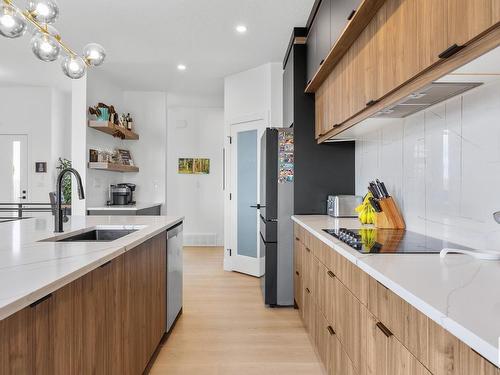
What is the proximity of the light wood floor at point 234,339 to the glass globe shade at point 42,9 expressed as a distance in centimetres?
224

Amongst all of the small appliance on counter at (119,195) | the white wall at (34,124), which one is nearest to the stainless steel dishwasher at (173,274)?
the small appliance on counter at (119,195)

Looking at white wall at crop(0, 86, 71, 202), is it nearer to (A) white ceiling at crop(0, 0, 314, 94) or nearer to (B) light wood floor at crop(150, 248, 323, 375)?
(A) white ceiling at crop(0, 0, 314, 94)

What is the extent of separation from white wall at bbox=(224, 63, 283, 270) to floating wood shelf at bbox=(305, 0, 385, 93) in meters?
1.52

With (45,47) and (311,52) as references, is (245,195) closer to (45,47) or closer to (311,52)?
(311,52)

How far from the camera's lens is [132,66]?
4570 mm

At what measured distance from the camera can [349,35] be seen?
2.07 m

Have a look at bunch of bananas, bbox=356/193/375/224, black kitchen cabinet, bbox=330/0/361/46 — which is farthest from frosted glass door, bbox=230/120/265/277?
black kitchen cabinet, bbox=330/0/361/46

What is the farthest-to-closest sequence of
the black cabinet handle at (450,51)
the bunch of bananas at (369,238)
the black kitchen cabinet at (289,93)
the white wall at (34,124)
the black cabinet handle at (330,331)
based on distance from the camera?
the white wall at (34,124) < the black kitchen cabinet at (289,93) < the black cabinet handle at (330,331) < the bunch of bananas at (369,238) < the black cabinet handle at (450,51)

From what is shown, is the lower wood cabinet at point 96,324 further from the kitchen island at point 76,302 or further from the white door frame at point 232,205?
the white door frame at point 232,205

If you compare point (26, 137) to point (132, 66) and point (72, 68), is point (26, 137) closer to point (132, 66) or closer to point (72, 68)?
point (132, 66)

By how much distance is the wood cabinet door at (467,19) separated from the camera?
0.96 metres

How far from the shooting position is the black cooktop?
1488 millimetres

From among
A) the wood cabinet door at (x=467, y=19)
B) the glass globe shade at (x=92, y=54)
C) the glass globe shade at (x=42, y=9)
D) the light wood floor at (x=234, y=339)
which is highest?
the glass globe shade at (x=42, y=9)

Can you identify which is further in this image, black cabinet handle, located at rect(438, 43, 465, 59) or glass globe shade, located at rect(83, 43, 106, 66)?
glass globe shade, located at rect(83, 43, 106, 66)
